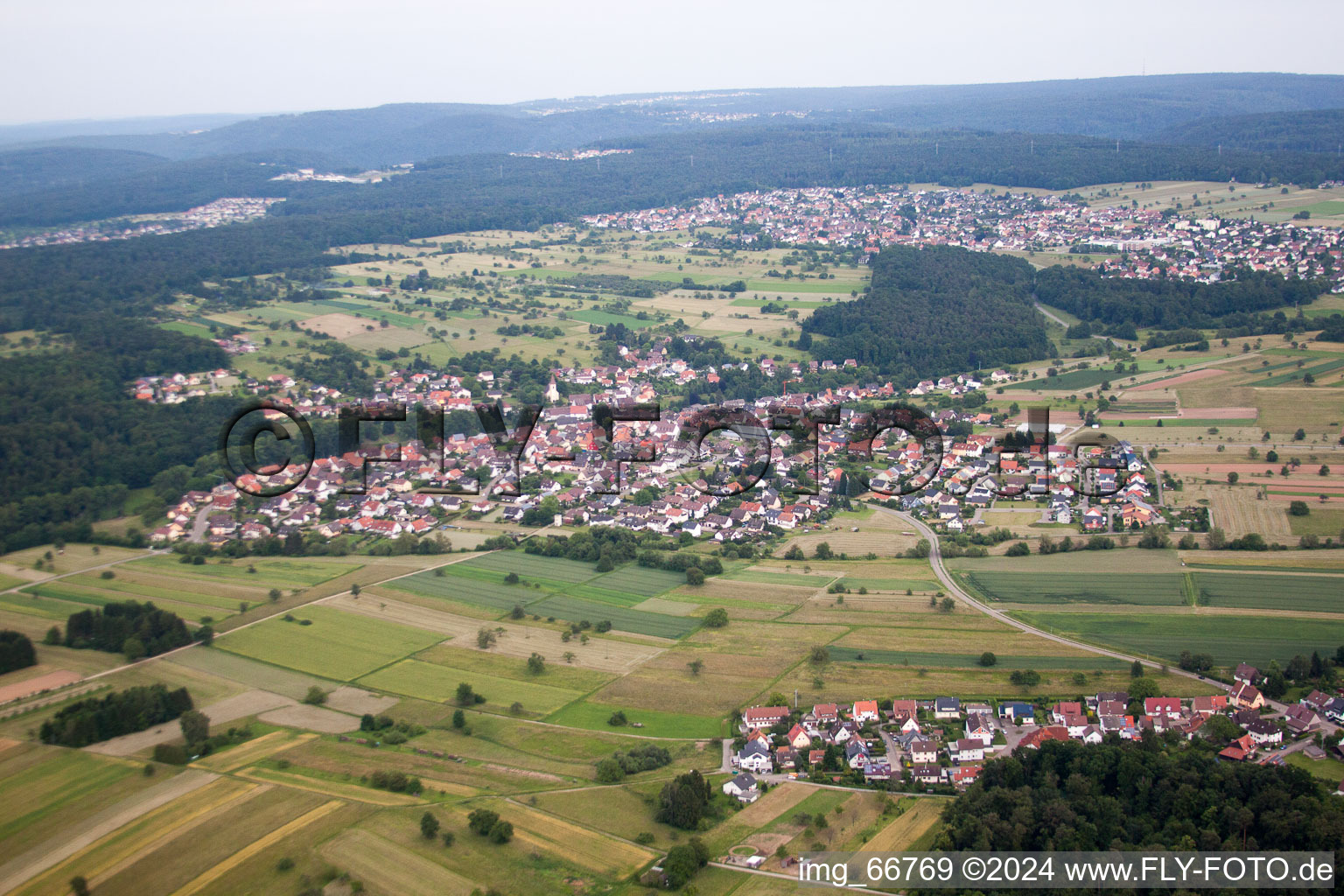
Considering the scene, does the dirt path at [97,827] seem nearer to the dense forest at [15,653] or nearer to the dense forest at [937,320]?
the dense forest at [15,653]

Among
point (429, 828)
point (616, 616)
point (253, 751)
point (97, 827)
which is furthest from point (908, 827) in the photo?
Answer: point (97, 827)

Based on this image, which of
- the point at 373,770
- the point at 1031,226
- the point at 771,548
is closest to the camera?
the point at 373,770

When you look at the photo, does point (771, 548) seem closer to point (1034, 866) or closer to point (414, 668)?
point (414, 668)

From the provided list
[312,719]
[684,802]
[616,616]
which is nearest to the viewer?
[684,802]

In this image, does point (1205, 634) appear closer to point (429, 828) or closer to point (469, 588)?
point (429, 828)

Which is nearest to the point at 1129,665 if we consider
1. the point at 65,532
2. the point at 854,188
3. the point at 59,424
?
the point at 65,532

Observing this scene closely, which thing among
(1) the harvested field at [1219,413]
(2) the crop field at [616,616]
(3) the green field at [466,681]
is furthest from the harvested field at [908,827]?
(1) the harvested field at [1219,413]

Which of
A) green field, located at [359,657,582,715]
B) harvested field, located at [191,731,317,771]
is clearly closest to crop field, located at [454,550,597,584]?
green field, located at [359,657,582,715]
